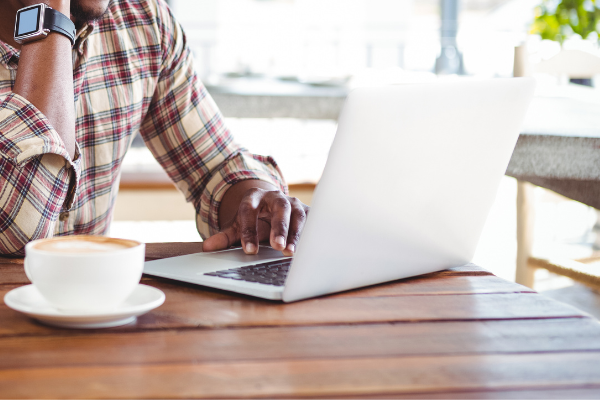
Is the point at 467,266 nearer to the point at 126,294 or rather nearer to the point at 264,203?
the point at 264,203

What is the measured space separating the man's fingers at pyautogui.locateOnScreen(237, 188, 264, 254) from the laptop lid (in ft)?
0.62

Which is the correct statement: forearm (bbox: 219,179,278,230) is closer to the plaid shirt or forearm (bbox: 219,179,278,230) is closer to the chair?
the plaid shirt

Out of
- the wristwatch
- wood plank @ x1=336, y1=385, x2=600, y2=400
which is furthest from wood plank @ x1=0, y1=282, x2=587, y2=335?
the wristwatch

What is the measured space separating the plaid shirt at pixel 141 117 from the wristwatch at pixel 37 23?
3.5 inches

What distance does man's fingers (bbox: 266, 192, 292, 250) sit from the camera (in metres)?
0.72

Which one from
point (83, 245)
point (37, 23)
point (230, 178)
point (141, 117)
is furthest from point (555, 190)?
point (83, 245)

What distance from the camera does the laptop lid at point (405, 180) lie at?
497mm

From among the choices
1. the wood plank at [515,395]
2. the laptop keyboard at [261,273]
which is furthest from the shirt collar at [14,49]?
the wood plank at [515,395]

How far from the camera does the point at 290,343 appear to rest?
1.49 ft

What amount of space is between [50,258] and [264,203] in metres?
0.41

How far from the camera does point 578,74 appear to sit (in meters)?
1.99

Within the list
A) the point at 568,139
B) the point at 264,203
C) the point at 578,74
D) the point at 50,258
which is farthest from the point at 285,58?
the point at 50,258

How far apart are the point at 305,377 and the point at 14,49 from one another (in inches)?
34.0

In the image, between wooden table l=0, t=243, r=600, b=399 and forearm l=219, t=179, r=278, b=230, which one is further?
forearm l=219, t=179, r=278, b=230
